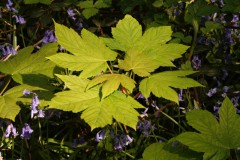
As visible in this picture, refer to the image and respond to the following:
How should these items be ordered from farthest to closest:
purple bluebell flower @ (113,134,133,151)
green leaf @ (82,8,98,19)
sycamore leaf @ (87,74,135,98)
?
green leaf @ (82,8,98,19), purple bluebell flower @ (113,134,133,151), sycamore leaf @ (87,74,135,98)

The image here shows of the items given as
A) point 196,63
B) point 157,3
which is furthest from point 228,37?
point 157,3

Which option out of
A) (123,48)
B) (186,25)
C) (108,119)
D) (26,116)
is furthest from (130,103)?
(186,25)

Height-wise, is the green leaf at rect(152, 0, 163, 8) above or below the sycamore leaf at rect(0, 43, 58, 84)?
below

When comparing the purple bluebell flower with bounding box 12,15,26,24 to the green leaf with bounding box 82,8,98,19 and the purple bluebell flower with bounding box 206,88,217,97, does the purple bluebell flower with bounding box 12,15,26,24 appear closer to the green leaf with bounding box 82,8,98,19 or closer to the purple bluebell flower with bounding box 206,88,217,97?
the green leaf with bounding box 82,8,98,19

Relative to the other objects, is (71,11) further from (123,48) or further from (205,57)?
(123,48)

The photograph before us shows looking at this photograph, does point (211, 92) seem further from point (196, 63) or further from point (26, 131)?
point (26, 131)

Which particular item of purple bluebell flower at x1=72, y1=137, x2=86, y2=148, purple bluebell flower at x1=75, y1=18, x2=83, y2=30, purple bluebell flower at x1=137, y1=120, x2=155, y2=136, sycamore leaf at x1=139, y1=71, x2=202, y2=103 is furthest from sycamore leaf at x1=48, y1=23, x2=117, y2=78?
purple bluebell flower at x1=75, y1=18, x2=83, y2=30

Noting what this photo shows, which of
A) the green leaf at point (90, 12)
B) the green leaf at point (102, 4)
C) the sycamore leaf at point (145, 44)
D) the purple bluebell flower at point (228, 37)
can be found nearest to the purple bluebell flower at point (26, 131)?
the sycamore leaf at point (145, 44)
